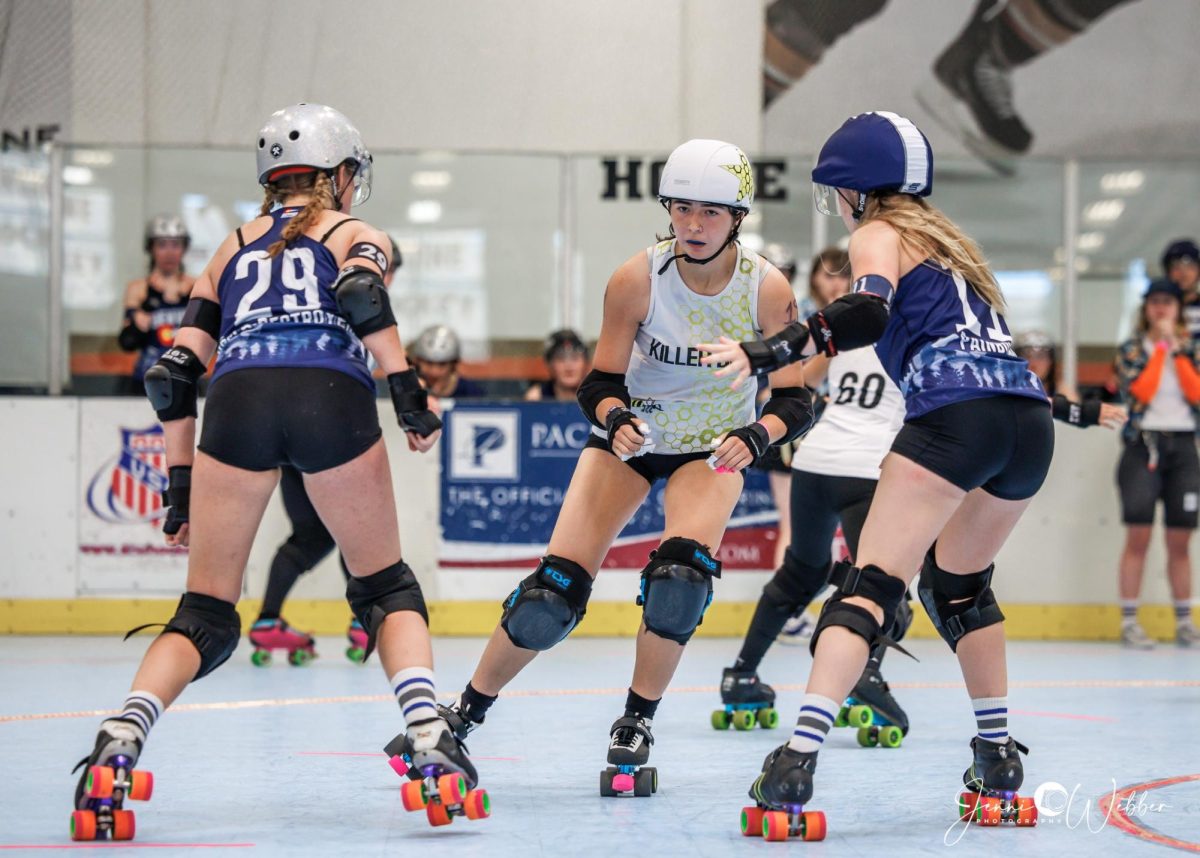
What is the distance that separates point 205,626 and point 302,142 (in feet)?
3.60

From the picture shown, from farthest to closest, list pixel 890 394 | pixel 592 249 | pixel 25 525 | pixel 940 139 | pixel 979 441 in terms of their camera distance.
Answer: pixel 940 139, pixel 592 249, pixel 25 525, pixel 890 394, pixel 979 441

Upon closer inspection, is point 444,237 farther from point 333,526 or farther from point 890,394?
point 333,526

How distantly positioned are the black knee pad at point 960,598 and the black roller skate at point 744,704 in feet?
4.79

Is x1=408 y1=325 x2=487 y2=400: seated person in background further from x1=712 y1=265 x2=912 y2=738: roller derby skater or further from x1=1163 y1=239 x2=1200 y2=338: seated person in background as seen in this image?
x1=1163 y1=239 x2=1200 y2=338: seated person in background

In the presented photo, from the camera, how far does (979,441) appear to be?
337 cm

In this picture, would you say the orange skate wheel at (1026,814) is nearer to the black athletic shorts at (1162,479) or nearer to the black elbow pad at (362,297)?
the black elbow pad at (362,297)

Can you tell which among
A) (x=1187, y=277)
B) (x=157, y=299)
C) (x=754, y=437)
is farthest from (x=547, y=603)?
(x=1187, y=277)

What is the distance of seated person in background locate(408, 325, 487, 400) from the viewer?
7.89 meters

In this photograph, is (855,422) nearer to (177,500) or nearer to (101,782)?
(177,500)

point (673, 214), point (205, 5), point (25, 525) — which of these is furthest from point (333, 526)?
point (205, 5)

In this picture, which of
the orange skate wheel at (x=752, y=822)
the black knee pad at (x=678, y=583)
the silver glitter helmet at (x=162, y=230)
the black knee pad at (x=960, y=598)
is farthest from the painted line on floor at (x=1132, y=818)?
the silver glitter helmet at (x=162, y=230)

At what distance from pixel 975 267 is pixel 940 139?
758 centimetres

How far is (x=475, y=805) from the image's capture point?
10.7 feet

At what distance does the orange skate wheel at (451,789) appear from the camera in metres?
3.26
